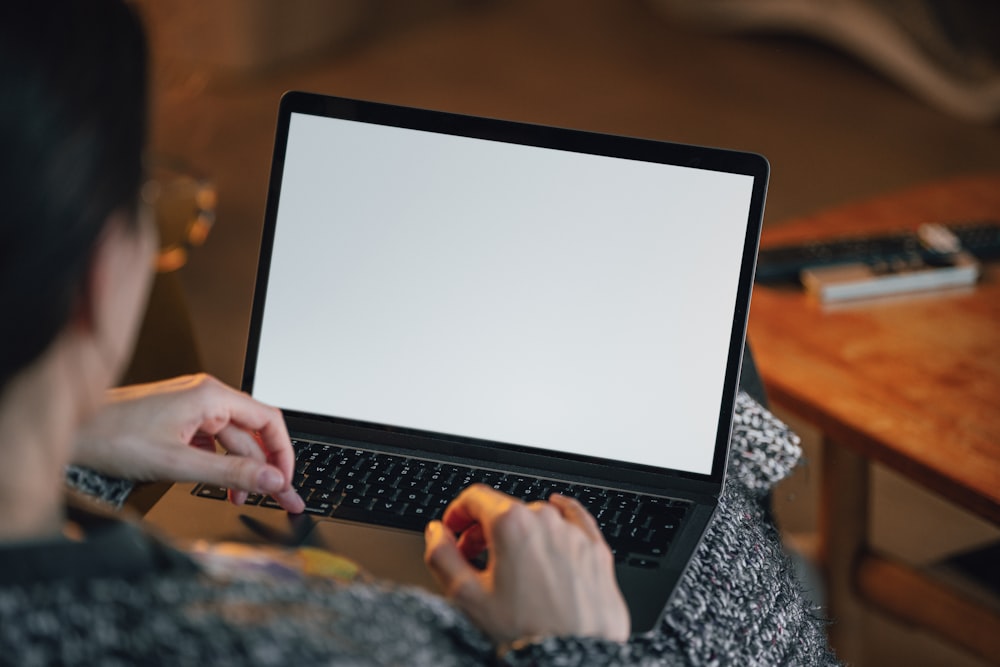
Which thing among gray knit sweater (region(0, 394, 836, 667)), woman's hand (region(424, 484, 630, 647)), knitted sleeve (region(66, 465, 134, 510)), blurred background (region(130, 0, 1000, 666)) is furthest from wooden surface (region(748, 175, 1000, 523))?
blurred background (region(130, 0, 1000, 666))

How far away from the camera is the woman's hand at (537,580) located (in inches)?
27.7

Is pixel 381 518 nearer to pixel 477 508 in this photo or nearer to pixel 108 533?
pixel 477 508

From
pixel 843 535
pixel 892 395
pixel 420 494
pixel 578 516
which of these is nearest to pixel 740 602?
pixel 578 516

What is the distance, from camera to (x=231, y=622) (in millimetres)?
546

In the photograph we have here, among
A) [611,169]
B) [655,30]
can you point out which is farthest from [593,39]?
[611,169]

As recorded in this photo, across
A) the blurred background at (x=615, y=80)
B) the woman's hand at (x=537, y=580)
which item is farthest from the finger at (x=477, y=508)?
the blurred background at (x=615, y=80)

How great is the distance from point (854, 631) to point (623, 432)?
3.03ft

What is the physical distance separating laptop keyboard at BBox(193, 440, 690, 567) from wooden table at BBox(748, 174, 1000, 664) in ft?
1.46

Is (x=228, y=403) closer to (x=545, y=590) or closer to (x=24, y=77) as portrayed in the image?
(x=545, y=590)

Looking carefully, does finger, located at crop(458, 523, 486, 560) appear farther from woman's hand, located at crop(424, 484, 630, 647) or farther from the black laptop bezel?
the black laptop bezel

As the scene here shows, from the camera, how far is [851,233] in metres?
1.78

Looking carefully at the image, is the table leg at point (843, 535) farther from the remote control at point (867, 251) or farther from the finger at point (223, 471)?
the finger at point (223, 471)

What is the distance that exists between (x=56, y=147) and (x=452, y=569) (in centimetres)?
38

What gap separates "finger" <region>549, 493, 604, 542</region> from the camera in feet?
2.46
